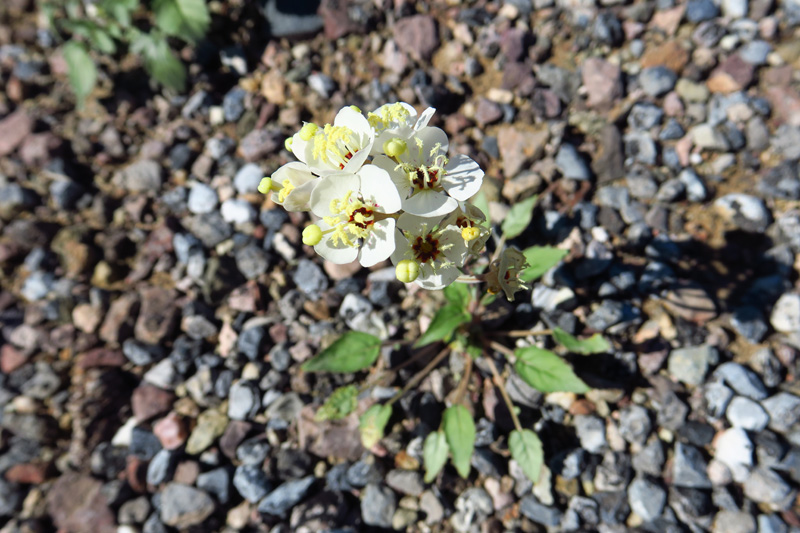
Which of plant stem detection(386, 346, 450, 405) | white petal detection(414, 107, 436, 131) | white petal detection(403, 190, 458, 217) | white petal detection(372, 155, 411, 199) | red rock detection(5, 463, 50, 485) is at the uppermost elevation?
white petal detection(414, 107, 436, 131)

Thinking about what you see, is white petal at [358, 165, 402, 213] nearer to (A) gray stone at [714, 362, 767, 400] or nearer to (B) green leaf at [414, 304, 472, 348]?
(B) green leaf at [414, 304, 472, 348]

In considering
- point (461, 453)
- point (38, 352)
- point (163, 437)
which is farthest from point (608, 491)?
point (38, 352)

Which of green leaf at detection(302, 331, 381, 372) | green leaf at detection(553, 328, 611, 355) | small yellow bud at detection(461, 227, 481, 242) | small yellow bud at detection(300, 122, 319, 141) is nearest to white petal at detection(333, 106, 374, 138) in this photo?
small yellow bud at detection(300, 122, 319, 141)

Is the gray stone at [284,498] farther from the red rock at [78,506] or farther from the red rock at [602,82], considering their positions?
the red rock at [602,82]

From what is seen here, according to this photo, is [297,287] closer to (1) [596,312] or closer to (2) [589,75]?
(1) [596,312]

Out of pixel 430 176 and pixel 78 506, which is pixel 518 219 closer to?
pixel 430 176

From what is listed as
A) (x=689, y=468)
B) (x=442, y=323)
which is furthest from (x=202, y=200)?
(x=689, y=468)

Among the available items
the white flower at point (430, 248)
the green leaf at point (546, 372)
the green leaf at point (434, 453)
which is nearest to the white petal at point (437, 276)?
the white flower at point (430, 248)
